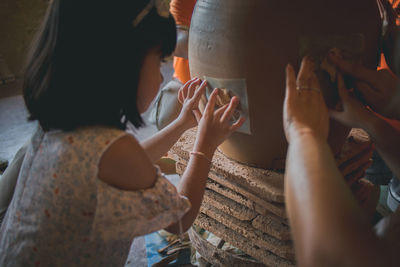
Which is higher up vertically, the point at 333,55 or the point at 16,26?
the point at 333,55

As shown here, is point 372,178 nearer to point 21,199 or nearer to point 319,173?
point 319,173

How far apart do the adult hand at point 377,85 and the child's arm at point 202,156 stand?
1.05 ft

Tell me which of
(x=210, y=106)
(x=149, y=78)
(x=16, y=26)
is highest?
(x=149, y=78)

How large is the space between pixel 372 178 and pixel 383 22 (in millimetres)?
1124

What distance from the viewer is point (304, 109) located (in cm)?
66

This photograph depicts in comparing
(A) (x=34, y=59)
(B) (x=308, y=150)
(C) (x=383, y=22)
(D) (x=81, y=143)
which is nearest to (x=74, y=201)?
(D) (x=81, y=143)

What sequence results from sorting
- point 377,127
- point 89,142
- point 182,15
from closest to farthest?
point 89,142, point 377,127, point 182,15

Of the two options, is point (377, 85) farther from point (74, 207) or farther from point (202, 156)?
point (74, 207)

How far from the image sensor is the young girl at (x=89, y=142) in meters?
0.69

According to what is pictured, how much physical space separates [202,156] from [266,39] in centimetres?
37

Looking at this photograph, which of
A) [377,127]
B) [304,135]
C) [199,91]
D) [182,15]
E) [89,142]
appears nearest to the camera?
[304,135]

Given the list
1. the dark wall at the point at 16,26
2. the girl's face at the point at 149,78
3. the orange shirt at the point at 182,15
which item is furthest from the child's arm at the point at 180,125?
the dark wall at the point at 16,26

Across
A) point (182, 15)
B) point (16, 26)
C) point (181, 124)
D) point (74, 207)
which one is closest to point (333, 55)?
point (181, 124)

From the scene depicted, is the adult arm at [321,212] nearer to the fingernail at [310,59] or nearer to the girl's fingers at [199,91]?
the fingernail at [310,59]
